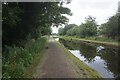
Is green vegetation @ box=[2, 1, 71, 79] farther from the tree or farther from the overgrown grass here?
the tree

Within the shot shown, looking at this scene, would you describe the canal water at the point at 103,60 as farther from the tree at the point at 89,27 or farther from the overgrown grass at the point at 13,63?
the tree at the point at 89,27

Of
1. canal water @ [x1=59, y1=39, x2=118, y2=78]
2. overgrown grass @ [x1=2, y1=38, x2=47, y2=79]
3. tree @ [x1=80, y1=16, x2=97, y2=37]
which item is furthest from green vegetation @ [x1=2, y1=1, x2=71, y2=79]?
tree @ [x1=80, y1=16, x2=97, y2=37]

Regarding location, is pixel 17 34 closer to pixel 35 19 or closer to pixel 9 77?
pixel 35 19

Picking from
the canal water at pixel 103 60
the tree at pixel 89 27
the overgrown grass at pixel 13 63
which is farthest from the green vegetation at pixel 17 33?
the tree at pixel 89 27

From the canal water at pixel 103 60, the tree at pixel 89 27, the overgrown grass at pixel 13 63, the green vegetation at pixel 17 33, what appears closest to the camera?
the overgrown grass at pixel 13 63

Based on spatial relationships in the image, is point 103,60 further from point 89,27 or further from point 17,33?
point 89,27

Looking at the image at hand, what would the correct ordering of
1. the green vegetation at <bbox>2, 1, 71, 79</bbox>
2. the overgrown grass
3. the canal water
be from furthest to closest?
the canal water → the green vegetation at <bbox>2, 1, 71, 79</bbox> → the overgrown grass

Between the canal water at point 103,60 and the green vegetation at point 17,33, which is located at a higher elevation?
the green vegetation at point 17,33

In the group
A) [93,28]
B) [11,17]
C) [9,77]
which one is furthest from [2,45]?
[93,28]

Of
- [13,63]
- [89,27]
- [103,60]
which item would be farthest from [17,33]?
[89,27]

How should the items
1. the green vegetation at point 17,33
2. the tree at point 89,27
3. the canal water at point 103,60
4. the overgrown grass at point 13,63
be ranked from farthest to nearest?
the tree at point 89,27, the canal water at point 103,60, the green vegetation at point 17,33, the overgrown grass at point 13,63

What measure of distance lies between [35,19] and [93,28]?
59.2 metres

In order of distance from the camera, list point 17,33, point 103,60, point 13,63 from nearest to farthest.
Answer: point 13,63 < point 17,33 < point 103,60

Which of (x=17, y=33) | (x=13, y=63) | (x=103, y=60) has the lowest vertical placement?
(x=103, y=60)
